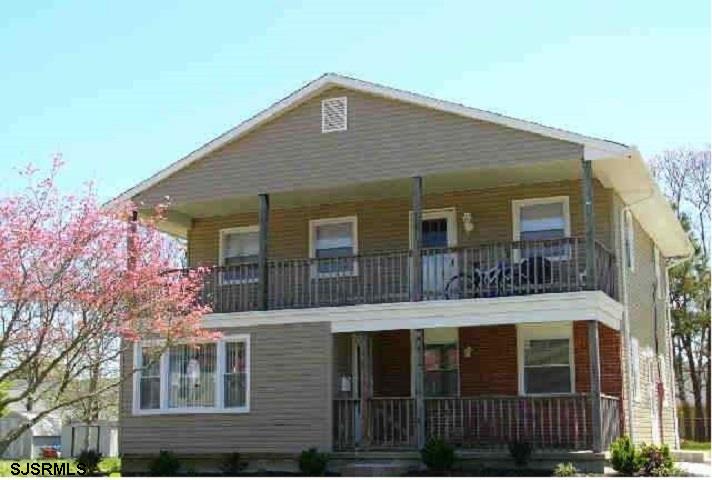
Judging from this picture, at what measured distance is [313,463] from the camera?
64.2 feet

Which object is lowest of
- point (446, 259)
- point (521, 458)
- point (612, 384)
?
point (521, 458)

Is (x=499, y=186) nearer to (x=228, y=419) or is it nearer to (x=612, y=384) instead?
(x=612, y=384)

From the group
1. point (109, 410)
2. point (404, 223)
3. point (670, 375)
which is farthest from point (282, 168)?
point (109, 410)

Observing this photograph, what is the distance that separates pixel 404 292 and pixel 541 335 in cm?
305

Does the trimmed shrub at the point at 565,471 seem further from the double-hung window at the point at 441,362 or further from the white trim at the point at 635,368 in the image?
the white trim at the point at 635,368

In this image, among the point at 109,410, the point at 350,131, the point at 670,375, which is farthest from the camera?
the point at 109,410

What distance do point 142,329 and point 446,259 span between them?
267 inches

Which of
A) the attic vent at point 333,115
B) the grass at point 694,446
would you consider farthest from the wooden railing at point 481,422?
the grass at point 694,446

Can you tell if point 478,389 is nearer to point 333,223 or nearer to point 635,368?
point 635,368

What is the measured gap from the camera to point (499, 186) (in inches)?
873

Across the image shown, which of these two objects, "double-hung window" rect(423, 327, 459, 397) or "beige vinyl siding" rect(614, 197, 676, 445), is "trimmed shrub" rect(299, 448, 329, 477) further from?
"beige vinyl siding" rect(614, 197, 676, 445)

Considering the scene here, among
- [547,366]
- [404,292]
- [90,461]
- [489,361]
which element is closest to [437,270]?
[404,292]

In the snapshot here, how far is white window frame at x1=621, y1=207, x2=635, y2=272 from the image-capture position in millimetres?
22609

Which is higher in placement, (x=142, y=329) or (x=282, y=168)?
(x=282, y=168)
